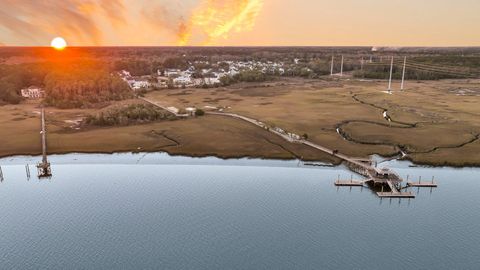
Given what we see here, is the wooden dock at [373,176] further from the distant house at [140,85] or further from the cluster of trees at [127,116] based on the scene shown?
the distant house at [140,85]

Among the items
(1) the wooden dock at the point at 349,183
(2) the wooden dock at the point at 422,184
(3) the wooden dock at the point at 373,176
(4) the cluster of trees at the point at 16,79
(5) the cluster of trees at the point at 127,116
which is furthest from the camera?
(4) the cluster of trees at the point at 16,79

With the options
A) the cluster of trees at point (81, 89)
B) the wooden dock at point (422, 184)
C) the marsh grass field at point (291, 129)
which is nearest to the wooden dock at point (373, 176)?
the wooden dock at point (422, 184)

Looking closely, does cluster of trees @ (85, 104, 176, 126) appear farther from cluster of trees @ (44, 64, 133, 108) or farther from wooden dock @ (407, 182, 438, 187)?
wooden dock @ (407, 182, 438, 187)

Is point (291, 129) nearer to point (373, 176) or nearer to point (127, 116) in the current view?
point (373, 176)

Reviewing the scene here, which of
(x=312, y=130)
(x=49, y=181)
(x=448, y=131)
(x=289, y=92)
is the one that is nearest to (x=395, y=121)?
Answer: (x=448, y=131)

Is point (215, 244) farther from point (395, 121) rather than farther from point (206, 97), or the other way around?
point (206, 97)
